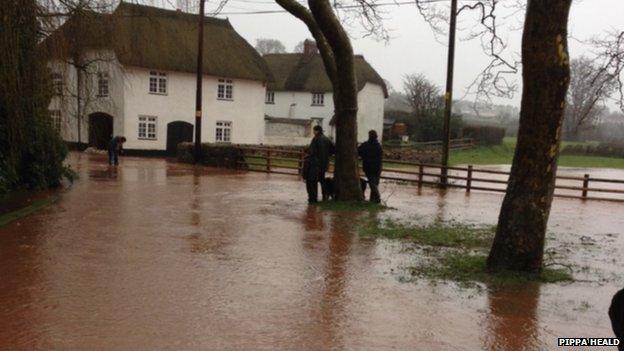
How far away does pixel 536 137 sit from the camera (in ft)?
25.6

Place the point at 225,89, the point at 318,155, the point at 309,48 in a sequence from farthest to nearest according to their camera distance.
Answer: the point at 309,48, the point at 225,89, the point at 318,155

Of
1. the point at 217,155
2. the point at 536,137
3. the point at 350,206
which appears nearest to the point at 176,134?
the point at 217,155

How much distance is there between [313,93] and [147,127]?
1887cm

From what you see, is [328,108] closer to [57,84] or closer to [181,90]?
[181,90]

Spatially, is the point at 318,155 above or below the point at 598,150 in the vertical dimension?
above

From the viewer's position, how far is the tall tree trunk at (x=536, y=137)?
302 inches

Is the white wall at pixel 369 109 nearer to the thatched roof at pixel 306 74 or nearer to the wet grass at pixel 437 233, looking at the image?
the thatched roof at pixel 306 74

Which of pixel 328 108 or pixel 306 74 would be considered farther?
pixel 306 74

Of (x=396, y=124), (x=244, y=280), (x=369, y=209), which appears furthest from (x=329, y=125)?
(x=244, y=280)

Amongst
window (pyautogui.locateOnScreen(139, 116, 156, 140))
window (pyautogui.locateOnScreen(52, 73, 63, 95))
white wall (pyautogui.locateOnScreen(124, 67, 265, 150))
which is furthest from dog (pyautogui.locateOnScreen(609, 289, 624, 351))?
window (pyautogui.locateOnScreen(139, 116, 156, 140))

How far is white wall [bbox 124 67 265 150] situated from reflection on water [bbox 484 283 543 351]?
3002 centimetres

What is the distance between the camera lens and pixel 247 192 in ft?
59.0

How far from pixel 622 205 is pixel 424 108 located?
37605 mm

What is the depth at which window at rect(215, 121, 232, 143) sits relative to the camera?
134 ft
